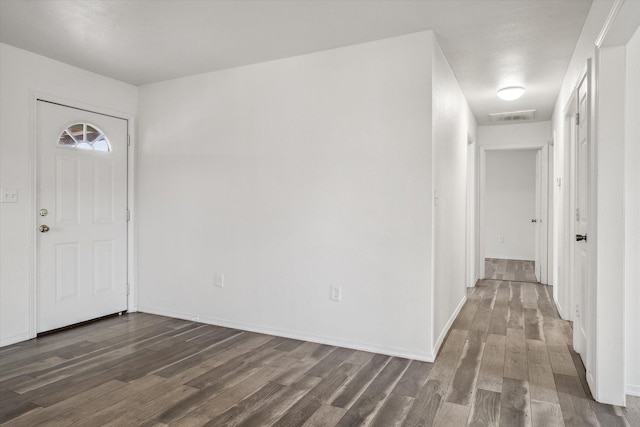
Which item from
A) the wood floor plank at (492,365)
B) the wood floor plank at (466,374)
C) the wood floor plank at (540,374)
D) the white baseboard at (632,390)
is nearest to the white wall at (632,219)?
the white baseboard at (632,390)

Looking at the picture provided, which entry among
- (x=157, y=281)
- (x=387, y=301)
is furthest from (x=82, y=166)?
(x=387, y=301)

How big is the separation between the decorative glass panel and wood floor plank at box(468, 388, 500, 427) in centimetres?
385

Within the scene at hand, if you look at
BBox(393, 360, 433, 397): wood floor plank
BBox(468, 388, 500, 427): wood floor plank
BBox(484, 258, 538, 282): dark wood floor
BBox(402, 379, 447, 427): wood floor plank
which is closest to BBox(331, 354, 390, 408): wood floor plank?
BBox(393, 360, 433, 397): wood floor plank

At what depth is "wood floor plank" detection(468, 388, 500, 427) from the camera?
212 centimetres

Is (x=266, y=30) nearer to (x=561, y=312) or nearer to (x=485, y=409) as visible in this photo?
(x=485, y=409)

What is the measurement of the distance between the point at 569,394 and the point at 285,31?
2.99 metres

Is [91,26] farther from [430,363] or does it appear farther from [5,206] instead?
[430,363]

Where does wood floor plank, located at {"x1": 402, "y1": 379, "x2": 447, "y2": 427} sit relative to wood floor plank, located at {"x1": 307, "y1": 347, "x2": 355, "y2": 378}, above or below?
below

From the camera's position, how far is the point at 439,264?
3.28 meters

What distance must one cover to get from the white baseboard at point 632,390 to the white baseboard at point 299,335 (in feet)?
3.70

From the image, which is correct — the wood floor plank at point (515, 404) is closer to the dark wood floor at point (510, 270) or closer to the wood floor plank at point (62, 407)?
the wood floor plank at point (62, 407)

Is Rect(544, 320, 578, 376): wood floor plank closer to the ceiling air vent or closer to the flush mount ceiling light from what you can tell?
the flush mount ceiling light

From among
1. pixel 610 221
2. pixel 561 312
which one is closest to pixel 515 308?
pixel 561 312

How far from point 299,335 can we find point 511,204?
6.68m
